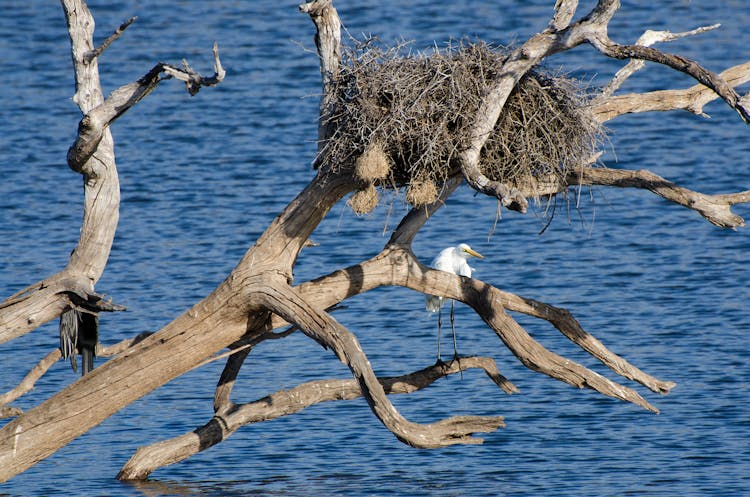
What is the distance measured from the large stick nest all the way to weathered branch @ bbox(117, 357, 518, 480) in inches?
85.7

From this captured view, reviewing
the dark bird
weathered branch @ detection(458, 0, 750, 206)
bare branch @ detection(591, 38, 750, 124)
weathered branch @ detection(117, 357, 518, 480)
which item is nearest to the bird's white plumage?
weathered branch @ detection(117, 357, 518, 480)

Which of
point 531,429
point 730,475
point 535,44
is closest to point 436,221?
point 531,429

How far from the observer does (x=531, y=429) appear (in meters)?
13.2

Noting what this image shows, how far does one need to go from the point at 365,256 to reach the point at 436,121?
32.2 ft

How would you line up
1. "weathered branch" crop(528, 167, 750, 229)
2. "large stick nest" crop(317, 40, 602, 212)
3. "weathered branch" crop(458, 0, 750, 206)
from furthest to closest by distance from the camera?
"weathered branch" crop(528, 167, 750, 229) → "large stick nest" crop(317, 40, 602, 212) → "weathered branch" crop(458, 0, 750, 206)

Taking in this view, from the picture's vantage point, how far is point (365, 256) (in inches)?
695

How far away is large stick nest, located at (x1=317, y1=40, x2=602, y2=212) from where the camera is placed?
307 inches

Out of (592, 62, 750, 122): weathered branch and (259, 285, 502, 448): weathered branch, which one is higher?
(592, 62, 750, 122): weathered branch

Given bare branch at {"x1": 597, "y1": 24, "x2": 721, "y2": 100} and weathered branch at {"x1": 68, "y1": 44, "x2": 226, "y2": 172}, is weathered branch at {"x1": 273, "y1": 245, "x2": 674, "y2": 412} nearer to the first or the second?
bare branch at {"x1": 597, "y1": 24, "x2": 721, "y2": 100}

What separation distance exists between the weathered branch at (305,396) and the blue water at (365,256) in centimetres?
133

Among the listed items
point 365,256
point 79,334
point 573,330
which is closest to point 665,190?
point 573,330

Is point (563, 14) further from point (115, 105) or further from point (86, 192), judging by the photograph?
point (86, 192)

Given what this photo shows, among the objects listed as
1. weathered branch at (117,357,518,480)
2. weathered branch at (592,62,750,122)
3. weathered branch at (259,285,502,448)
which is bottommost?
weathered branch at (259,285,502,448)

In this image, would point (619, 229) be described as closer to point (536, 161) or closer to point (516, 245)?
point (516, 245)
